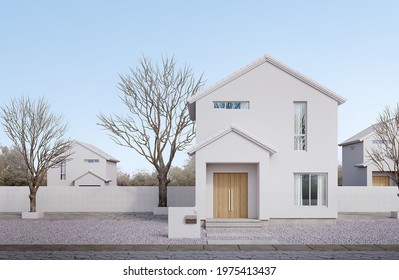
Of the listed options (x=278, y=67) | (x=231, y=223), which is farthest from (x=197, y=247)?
(x=278, y=67)

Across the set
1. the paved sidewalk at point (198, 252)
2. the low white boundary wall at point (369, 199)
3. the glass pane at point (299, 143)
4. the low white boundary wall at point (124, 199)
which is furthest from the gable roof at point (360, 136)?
the paved sidewalk at point (198, 252)

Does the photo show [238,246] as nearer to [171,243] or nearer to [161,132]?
[171,243]

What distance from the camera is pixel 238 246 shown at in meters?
12.6

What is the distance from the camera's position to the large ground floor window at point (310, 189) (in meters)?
18.9

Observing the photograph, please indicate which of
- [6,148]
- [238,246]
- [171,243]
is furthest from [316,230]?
[6,148]

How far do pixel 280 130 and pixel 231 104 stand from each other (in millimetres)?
2572

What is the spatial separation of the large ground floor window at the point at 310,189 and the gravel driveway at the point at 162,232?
91cm

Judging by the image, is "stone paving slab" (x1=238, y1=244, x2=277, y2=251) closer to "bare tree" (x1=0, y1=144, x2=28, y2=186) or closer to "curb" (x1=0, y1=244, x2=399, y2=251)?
"curb" (x1=0, y1=244, x2=399, y2=251)

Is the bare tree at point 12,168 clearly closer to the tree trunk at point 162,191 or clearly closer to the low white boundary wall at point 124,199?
the low white boundary wall at point 124,199

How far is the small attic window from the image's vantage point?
19.1 m

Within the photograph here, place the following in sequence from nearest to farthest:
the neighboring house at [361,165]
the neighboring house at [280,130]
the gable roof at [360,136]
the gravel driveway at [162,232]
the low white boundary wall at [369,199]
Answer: the gravel driveway at [162,232] < the neighboring house at [280,130] < the low white boundary wall at [369,199] < the neighboring house at [361,165] < the gable roof at [360,136]

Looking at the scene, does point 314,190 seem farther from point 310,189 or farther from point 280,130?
point 280,130

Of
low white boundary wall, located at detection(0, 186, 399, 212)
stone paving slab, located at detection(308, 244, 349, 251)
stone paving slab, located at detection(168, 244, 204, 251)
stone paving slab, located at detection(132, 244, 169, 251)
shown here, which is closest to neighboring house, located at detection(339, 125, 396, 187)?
low white boundary wall, located at detection(0, 186, 399, 212)

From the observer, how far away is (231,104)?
19109mm
